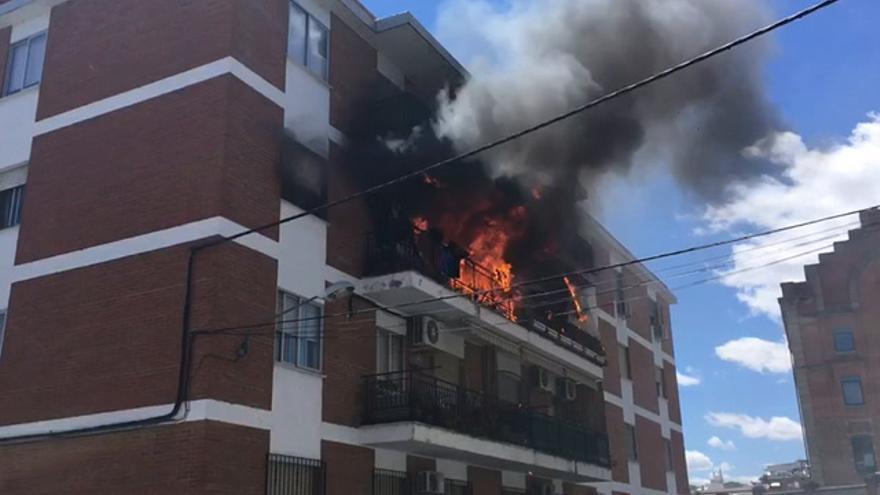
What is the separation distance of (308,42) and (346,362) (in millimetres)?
5586

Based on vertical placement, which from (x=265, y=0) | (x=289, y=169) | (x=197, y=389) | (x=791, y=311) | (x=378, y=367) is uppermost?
(x=791, y=311)

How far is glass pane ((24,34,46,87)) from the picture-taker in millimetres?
15680

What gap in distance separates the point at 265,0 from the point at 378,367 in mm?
6393

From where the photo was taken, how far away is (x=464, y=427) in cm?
1520

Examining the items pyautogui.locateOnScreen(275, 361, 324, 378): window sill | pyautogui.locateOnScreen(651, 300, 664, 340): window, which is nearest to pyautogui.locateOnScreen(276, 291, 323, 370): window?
pyautogui.locateOnScreen(275, 361, 324, 378): window sill

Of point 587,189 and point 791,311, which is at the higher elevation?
point 791,311

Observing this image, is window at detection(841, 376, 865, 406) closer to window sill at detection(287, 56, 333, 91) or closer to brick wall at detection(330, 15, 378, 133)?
brick wall at detection(330, 15, 378, 133)

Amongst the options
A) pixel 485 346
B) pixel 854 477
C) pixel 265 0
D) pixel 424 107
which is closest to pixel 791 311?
pixel 854 477

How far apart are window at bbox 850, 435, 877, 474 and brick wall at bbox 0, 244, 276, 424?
40.2 m

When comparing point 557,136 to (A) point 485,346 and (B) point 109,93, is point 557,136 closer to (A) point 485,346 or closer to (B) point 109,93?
(A) point 485,346

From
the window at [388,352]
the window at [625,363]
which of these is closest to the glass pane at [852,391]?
the window at [625,363]

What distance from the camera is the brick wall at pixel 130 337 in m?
11.9

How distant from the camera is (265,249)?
13008 millimetres

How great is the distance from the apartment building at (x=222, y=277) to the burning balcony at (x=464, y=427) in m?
0.06
